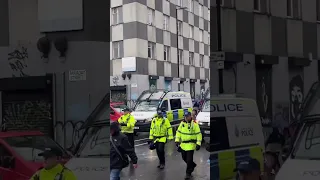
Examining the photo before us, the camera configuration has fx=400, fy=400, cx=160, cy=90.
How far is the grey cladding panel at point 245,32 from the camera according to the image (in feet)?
11.5

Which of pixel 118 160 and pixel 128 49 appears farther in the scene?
pixel 128 49

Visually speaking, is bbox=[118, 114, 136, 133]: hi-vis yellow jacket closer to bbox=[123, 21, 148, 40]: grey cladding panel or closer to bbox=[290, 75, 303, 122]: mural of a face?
bbox=[290, 75, 303, 122]: mural of a face

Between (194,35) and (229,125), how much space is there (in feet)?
55.2

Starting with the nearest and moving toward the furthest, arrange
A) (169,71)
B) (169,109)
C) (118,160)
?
(118,160) < (169,109) < (169,71)

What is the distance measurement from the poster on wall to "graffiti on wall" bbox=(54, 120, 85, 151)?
159 centimetres

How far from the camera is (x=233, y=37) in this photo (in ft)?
11.6

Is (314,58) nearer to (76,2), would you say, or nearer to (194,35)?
(76,2)

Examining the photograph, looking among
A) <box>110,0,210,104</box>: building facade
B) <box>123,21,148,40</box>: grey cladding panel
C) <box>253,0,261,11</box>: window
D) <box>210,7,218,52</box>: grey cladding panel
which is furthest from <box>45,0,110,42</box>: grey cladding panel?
<box>123,21,148,40</box>: grey cladding panel

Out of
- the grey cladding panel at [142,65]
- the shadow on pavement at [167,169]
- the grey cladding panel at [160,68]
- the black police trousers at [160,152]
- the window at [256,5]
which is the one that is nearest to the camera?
the window at [256,5]

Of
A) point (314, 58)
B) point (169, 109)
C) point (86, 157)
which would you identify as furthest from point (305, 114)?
point (169, 109)

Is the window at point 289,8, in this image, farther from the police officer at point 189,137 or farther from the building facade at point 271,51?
the police officer at point 189,137

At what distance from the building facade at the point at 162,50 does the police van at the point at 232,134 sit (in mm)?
13207

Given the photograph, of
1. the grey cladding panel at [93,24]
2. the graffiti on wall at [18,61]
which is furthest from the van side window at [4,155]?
the grey cladding panel at [93,24]

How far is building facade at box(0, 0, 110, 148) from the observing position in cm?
356
